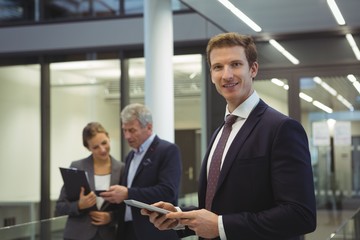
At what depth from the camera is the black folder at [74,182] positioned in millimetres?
3808

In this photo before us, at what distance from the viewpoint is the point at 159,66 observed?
7.06 metres

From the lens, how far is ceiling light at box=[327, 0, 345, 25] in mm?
6258

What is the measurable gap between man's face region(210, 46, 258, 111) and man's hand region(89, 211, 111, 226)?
1.98 m

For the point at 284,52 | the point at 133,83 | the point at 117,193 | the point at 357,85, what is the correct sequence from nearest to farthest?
the point at 117,193 < the point at 357,85 < the point at 284,52 < the point at 133,83

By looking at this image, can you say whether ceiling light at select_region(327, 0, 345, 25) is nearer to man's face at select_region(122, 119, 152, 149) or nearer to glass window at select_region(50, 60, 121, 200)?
man's face at select_region(122, 119, 152, 149)

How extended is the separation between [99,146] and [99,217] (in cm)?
49

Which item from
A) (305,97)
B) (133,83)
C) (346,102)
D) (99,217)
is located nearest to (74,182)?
(99,217)

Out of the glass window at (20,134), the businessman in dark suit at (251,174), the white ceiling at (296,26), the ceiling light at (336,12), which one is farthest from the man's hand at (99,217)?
the glass window at (20,134)

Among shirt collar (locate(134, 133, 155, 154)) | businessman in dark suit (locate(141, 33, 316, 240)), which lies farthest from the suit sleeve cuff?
shirt collar (locate(134, 133, 155, 154))

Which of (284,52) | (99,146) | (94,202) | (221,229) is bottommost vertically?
(94,202)

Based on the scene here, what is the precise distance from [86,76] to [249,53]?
7.39 meters

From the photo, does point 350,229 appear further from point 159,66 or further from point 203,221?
point 159,66

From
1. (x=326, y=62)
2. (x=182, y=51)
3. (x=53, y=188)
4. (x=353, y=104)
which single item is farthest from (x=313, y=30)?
(x=53, y=188)

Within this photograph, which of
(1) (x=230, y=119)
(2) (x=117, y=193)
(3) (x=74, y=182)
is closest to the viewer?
(1) (x=230, y=119)
